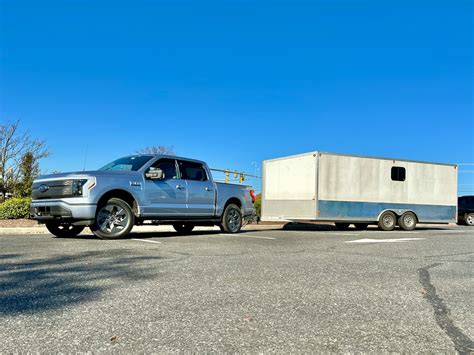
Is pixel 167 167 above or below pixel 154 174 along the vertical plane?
above

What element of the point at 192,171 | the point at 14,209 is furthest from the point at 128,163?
the point at 14,209

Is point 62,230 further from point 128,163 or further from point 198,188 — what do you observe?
point 198,188

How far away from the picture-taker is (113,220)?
955cm

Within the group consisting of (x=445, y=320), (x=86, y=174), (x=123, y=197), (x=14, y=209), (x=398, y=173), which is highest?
(x=398, y=173)

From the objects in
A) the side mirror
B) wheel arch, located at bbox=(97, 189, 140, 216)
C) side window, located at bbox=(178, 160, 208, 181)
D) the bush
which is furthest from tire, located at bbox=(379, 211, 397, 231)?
the bush

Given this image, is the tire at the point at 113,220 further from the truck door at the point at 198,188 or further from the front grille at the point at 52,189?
the truck door at the point at 198,188

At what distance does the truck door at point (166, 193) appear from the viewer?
33.6 feet

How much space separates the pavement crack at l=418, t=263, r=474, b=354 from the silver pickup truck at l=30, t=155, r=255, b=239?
6.24 metres

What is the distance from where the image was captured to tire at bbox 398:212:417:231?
671 inches

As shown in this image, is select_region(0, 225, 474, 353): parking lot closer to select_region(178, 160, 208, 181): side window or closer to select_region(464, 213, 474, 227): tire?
select_region(178, 160, 208, 181): side window

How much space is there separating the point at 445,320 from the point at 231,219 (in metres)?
8.95

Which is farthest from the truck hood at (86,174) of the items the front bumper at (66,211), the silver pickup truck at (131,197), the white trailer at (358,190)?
the white trailer at (358,190)

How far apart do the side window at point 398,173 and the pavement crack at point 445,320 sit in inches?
462

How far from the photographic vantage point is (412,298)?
14.7 ft
